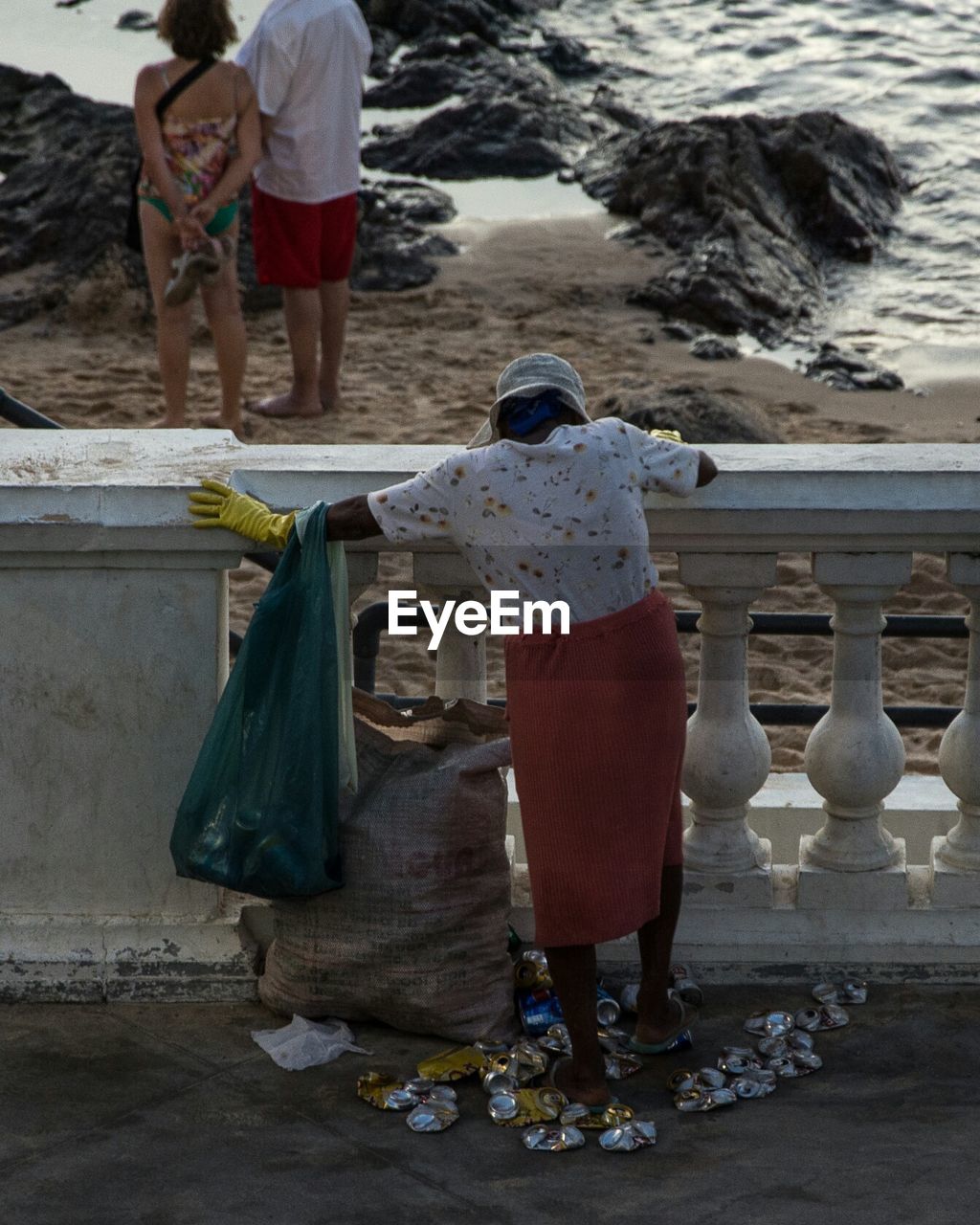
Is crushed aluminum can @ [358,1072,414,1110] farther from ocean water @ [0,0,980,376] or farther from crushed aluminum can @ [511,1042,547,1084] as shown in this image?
ocean water @ [0,0,980,376]

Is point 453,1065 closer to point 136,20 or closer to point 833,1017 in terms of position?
point 833,1017

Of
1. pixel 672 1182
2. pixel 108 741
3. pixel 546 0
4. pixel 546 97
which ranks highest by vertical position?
pixel 546 0

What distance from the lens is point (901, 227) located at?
16.3 meters

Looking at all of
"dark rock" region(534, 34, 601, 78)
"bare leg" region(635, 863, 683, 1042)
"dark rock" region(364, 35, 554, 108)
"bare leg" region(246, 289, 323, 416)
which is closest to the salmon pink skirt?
"bare leg" region(635, 863, 683, 1042)

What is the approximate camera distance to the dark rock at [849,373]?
11469 millimetres

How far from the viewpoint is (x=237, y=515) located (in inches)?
125

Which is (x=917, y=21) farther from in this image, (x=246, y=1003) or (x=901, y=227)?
(x=246, y=1003)

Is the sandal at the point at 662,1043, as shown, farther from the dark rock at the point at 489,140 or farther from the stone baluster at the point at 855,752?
the dark rock at the point at 489,140

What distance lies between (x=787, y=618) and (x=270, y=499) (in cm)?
152

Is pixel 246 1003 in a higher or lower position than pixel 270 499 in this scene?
lower

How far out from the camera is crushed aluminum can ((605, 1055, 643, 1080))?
3203 millimetres

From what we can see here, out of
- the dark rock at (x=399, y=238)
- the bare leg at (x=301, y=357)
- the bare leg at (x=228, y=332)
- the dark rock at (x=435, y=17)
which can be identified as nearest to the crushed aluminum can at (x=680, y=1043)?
the bare leg at (x=228, y=332)

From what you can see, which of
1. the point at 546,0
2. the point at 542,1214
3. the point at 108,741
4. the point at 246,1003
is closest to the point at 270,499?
the point at 108,741

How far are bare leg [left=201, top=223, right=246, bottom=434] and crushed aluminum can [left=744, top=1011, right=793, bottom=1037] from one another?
429 cm
